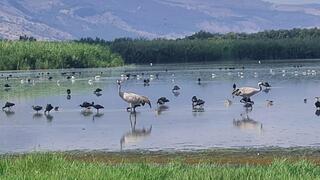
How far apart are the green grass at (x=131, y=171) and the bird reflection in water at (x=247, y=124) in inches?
357

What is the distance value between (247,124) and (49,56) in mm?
51829

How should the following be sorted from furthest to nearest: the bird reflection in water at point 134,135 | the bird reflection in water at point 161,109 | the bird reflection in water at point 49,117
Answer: the bird reflection in water at point 161,109
the bird reflection in water at point 49,117
the bird reflection in water at point 134,135

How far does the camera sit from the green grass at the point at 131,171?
36.0ft

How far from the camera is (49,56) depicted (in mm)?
72875

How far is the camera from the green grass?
1096 centimetres

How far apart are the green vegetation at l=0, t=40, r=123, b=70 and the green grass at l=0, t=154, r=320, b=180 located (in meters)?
57.6

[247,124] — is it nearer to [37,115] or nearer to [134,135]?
[134,135]

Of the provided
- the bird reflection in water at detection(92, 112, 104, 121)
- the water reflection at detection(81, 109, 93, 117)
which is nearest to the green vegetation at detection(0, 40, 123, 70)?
the water reflection at detection(81, 109, 93, 117)

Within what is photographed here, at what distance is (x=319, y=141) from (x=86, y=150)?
4785mm

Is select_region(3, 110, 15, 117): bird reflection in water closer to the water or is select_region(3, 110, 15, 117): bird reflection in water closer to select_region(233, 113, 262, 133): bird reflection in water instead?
the water

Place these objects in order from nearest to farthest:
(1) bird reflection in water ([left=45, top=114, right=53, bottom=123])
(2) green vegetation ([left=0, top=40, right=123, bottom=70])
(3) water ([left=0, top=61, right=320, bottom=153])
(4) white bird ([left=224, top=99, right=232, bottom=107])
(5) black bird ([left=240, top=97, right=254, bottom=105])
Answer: (3) water ([left=0, top=61, right=320, bottom=153]) → (1) bird reflection in water ([left=45, top=114, right=53, bottom=123]) → (5) black bird ([left=240, top=97, right=254, bottom=105]) → (4) white bird ([left=224, top=99, right=232, bottom=107]) → (2) green vegetation ([left=0, top=40, right=123, bottom=70])

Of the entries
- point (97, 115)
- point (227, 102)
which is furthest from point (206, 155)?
point (227, 102)

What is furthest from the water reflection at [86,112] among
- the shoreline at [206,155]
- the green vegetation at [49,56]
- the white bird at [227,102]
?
the green vegetation at [49,56]

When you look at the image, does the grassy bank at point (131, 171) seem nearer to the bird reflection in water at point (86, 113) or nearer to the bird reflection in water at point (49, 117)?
the bird reflection in water at point (49, 117)
